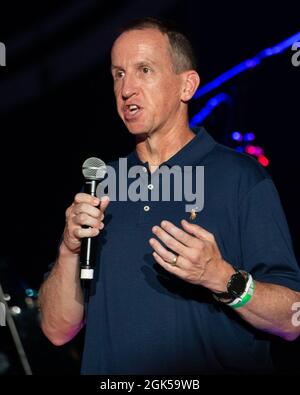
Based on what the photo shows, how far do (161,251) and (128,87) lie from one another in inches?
24.5

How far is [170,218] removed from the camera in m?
1.89

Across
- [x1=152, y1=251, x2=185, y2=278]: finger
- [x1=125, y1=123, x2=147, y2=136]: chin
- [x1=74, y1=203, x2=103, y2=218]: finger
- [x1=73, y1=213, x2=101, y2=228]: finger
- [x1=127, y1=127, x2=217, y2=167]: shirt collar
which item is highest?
[x1=125, y1=123, x2=147, y2=136]: chin

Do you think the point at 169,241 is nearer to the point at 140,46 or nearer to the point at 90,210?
the point at 90,210

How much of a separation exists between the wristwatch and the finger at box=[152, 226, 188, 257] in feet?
0.60

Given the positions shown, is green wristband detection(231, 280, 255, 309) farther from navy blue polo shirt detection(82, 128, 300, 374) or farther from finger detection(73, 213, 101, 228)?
finger detection(73, 213, 101, 228)

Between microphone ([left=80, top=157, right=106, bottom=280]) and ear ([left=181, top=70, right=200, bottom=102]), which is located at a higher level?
ear ([left=181, top=70, right=200, bottom=102])

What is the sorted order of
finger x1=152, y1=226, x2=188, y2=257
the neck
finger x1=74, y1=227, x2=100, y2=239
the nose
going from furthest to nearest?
1. the neck
2. the nose
3. finger x1=74, y1=227, x2=100, y2=239
4. finger x1=152, y1=226, x2=188, y2=257

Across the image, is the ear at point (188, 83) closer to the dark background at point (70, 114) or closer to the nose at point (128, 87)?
the nose at point (128, 87)

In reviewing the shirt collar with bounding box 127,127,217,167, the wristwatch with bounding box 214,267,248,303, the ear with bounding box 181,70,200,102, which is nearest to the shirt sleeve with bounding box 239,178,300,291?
the wristwatch with bounding box 214,267,248,303

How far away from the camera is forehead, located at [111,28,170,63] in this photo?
2.01 meters

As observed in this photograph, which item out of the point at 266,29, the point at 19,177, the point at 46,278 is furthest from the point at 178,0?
the point at 46,278

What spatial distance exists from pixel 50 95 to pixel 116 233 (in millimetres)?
1600

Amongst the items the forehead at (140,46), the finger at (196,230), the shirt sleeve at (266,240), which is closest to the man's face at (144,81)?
the forehead at (140,46)

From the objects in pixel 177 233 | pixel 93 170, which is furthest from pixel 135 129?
pixel 177 233
